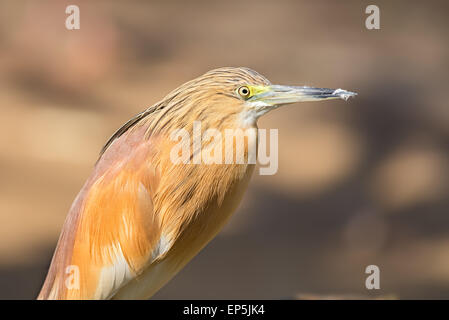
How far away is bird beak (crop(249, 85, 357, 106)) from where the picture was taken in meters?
1.00

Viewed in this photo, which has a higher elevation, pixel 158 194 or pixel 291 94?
pixel 291 94

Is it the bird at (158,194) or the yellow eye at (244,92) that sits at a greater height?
the yellow eye at (244,92)

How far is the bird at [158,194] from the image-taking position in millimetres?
1002

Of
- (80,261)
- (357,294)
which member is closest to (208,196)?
(80,261)

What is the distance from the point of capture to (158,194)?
1030 mm

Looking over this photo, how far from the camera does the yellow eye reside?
100cm

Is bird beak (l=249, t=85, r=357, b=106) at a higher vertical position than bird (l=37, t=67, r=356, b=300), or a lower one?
higher

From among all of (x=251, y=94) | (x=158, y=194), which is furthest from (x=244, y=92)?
(x=158, y=194)

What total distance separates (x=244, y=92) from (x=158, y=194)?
23cm

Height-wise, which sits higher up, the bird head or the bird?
the bird head

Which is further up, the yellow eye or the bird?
the yellow eye

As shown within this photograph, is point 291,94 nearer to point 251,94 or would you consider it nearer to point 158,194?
point 251,94

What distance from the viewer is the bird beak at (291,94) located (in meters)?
1.00

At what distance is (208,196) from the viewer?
1.01 metres
